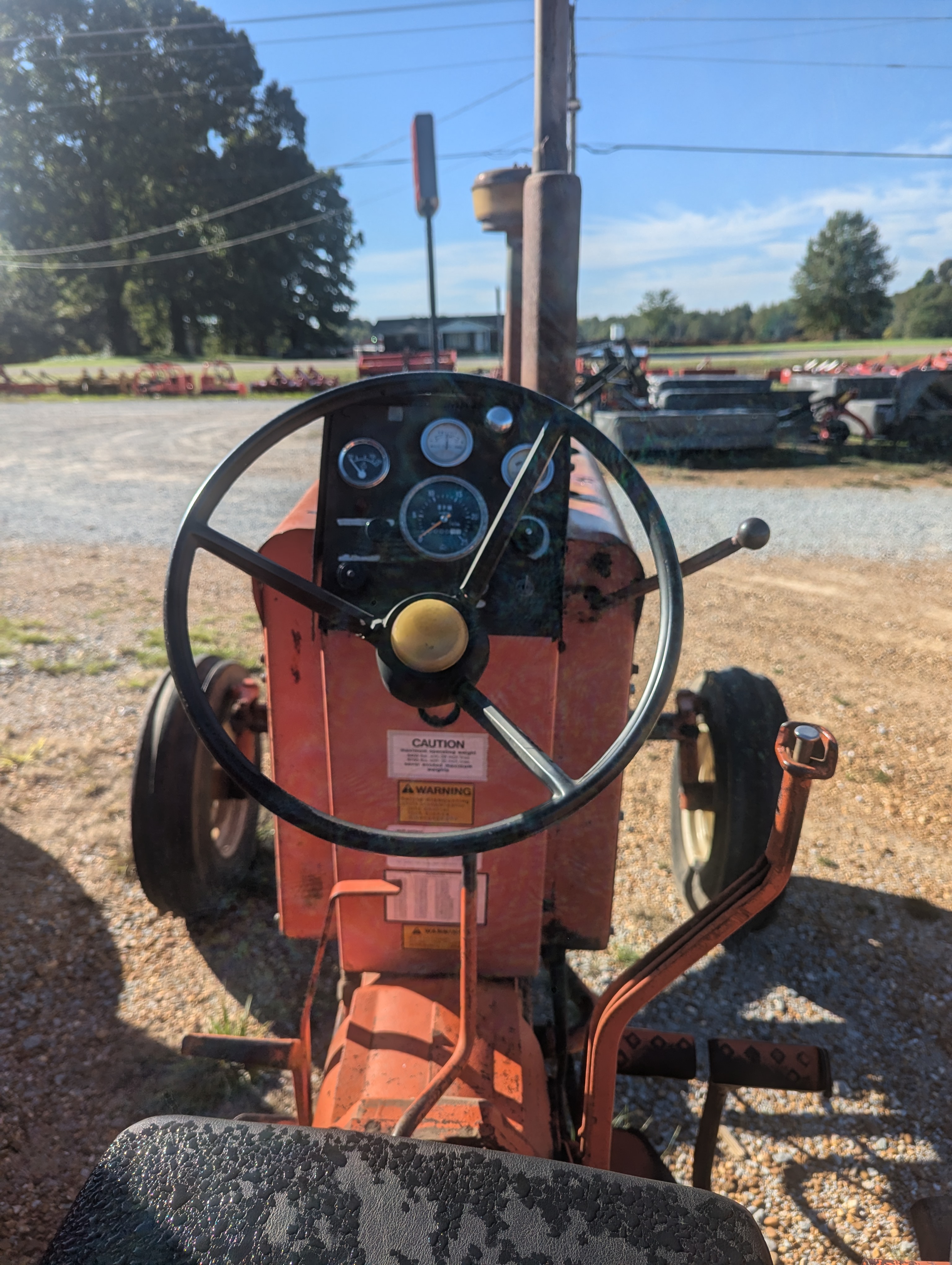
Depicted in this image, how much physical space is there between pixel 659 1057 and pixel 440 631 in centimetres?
96

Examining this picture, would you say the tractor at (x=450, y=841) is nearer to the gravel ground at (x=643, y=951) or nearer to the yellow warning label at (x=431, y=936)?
the yellow warning label at (x=431, y=936)

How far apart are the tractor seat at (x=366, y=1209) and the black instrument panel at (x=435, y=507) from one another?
736 mm

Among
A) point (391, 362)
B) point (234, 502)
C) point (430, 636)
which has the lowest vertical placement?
point (234, 502)

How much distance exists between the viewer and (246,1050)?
1.39 metres

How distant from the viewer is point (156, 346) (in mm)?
40500

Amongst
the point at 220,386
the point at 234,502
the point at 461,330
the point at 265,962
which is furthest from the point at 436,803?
the point at 461,330

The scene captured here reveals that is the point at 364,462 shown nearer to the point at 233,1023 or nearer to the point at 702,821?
the point at 233,1023

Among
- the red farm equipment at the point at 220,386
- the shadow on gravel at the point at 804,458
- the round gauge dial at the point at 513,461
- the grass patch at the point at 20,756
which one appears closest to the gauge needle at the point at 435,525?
Result: the round gauge dial at the point at 513,461

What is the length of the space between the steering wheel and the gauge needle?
0.55 ft

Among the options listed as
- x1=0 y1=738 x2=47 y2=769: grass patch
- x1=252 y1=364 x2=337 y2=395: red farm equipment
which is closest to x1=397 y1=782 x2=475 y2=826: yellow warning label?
x1=0 y1=738 x2=47 y2=769: grass patch

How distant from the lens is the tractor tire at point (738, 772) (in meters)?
2.01

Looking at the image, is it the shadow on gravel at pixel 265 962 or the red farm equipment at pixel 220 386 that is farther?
the red farm equipment at pixel 220 386

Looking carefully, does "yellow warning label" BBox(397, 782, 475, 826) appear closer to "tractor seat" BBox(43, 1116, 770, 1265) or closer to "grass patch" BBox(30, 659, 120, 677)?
"tractor seat" BBox(43, 1116, 770, 1265)

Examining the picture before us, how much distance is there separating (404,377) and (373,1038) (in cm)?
111
